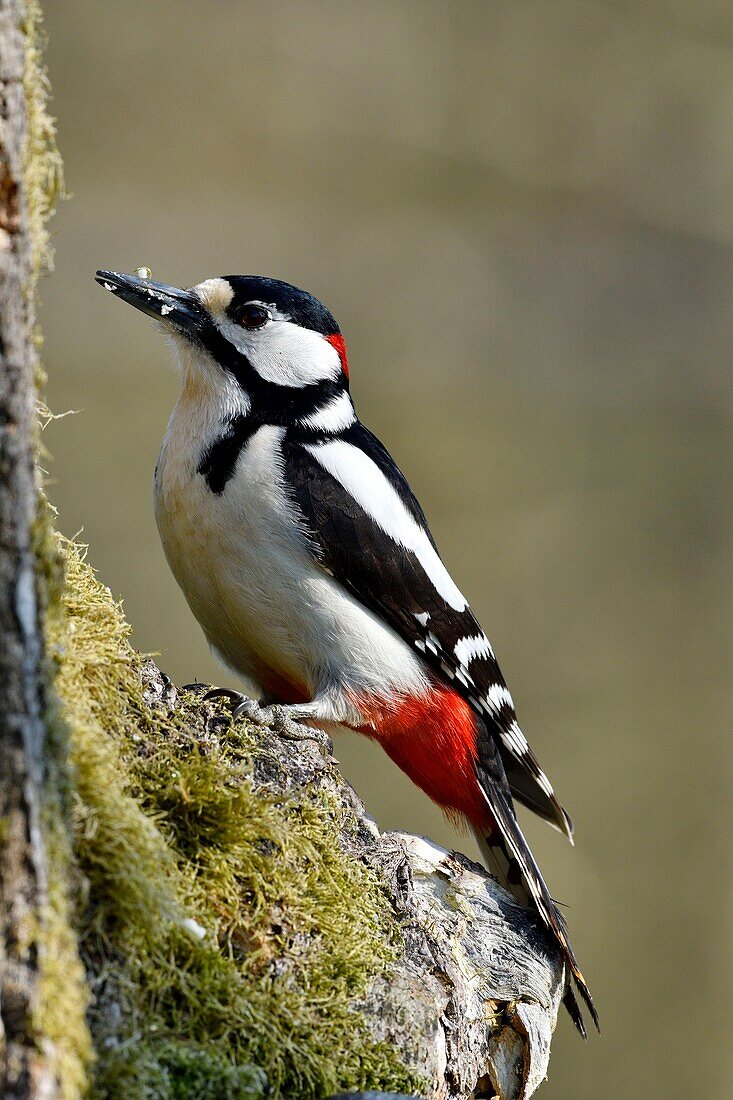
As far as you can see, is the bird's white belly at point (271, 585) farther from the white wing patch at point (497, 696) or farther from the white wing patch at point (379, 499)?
the white wing patch at point (497, 696)

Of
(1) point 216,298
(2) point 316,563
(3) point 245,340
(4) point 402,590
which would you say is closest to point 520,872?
(4) point 402,590

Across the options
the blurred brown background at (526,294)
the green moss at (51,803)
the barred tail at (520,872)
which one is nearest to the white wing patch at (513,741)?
the barred tail at (520,872)

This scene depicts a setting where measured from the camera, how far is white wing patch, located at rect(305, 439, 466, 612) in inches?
102

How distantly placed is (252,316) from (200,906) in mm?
1618

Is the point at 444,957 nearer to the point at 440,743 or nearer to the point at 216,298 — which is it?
the point at 440,743

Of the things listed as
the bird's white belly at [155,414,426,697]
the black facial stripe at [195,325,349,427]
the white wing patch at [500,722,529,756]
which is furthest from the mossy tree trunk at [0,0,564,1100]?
the black facial stripe at [195,325,349,427]

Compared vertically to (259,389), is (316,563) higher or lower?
lower

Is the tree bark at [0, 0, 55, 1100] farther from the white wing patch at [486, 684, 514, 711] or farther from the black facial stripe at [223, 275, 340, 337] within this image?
the white wing patch at [486, 684, 514, 711]

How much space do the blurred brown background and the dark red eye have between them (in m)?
4.69

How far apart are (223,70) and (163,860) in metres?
7.48

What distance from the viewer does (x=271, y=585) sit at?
244 cm

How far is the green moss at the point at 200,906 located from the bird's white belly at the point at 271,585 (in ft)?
2.11

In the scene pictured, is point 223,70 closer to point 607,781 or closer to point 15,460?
point 607,781

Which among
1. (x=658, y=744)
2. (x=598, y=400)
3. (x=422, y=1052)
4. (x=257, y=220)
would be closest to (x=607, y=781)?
(x=658, y=744)
